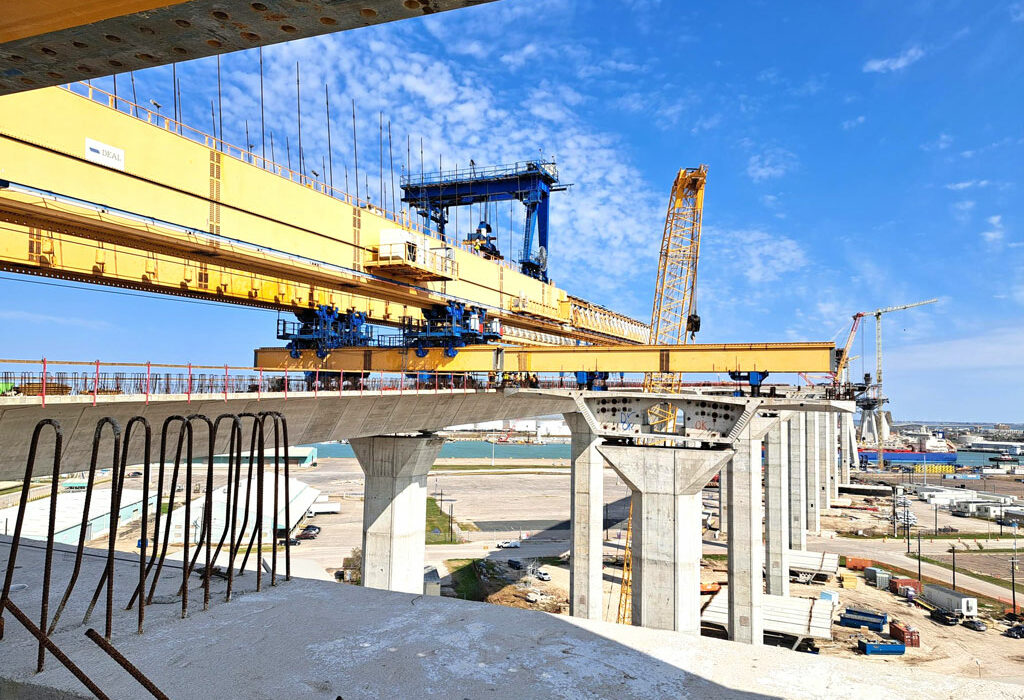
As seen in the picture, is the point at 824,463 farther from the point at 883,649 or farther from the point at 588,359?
the point at 588,359

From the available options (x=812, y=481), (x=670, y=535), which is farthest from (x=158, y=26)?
(x=812, y=481)

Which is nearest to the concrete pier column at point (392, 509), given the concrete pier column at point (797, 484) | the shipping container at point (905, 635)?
the shipping container at point (905, 635)

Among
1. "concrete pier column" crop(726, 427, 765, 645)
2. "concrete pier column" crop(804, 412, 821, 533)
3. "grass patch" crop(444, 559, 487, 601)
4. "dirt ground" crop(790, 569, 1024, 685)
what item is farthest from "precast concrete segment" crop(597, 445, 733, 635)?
"concrete pier column" crop(804, 412, 821, 533)

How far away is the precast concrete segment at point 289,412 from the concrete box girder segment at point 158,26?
36.1 ft

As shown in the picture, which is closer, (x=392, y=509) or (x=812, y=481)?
(x=392, y=509)

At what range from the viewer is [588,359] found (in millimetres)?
30031

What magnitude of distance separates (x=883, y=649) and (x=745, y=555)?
9595mm

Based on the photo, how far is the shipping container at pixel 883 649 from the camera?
3266 centimetres

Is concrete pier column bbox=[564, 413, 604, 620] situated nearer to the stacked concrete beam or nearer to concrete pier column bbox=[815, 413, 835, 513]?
the stacked concrete beam

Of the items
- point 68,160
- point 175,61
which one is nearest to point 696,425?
point 68,160

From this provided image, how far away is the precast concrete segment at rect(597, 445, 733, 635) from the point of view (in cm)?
2600

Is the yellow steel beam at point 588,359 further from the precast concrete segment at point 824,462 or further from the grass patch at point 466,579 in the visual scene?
the precast concrete segment at point 824,462

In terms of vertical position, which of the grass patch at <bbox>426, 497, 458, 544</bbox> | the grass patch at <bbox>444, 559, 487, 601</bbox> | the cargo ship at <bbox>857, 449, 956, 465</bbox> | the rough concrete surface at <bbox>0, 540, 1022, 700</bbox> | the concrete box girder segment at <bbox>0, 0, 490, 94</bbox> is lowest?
the cargo ship at <bbox>857, 449, 956, 465</bbox>

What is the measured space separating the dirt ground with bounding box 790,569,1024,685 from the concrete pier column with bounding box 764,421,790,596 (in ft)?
13.3
